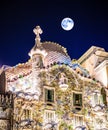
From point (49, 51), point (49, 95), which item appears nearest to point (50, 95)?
point (49, 95)

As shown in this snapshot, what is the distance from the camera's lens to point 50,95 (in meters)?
35.9

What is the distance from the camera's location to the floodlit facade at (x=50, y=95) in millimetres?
33281

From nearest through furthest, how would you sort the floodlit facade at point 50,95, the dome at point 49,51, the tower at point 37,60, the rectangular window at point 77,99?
the floodlit facade at point 50,95, the tower at point 37,60, the rectangular window at point 77,99, the dome at point 49,51

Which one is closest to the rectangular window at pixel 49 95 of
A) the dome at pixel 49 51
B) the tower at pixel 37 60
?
the tower at pixel 37 60

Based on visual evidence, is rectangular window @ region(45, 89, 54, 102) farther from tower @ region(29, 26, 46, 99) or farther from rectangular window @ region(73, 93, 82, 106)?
rectangular window @ region(73, 93, 82, 106)

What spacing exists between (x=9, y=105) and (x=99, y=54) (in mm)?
15046

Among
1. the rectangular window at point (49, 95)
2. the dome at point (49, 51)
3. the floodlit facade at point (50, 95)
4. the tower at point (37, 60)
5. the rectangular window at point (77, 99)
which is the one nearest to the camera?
the floodlit facade at point (50, 95)

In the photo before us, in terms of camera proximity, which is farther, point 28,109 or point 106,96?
point 106,96

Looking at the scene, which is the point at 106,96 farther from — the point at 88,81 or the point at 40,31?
the point at 40,31

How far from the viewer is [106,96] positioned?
38781 millimetres

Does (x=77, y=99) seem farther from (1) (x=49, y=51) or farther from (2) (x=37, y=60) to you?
(1) (x=49, y=51)

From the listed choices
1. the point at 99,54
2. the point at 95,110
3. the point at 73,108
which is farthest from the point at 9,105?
the point at 99,54

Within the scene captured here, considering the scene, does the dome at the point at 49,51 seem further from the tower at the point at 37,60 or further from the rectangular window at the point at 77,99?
the rectangular window at the point at 77,99

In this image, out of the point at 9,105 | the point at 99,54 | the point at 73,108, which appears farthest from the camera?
A: the point at 99,54
